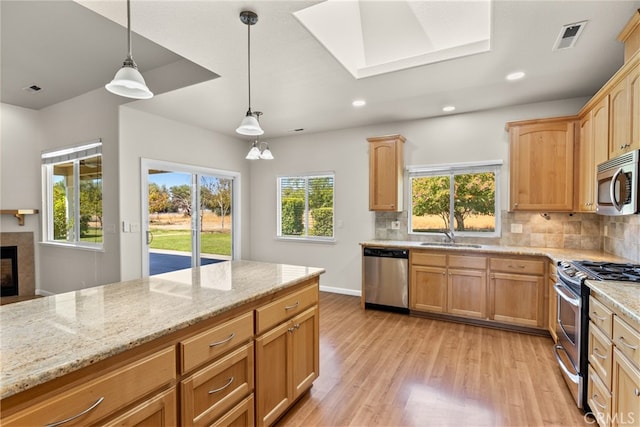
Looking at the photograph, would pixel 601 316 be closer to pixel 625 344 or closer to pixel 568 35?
pixel 625 344

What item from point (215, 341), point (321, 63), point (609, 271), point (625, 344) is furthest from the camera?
point (321, 63)

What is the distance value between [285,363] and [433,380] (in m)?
1.34

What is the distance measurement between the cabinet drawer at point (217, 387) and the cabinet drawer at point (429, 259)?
2788mm

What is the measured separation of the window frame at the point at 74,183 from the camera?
413cm

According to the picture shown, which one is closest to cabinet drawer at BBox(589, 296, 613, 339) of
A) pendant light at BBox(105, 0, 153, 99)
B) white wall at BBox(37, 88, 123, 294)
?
pendant light at BBox(105, 0, 153, 99)

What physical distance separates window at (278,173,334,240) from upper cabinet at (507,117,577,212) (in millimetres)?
2648

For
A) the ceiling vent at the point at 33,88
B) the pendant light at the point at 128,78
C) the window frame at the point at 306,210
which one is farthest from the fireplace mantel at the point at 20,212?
the pendant light at the point at 128,78

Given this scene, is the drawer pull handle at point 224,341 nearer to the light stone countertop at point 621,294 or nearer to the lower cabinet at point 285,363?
the lower cabinet at point 285,363

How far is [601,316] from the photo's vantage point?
1.85 meters

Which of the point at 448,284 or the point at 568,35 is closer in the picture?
the point at 568,35

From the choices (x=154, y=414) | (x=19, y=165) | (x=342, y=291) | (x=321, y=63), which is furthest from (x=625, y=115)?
(x=19, y=165)

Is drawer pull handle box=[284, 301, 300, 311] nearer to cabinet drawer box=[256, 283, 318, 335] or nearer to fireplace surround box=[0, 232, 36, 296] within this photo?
cabinet drawer box=[256, 283, 318, 335]

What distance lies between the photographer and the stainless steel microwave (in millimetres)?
2102

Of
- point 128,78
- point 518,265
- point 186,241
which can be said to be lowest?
point 518,265
